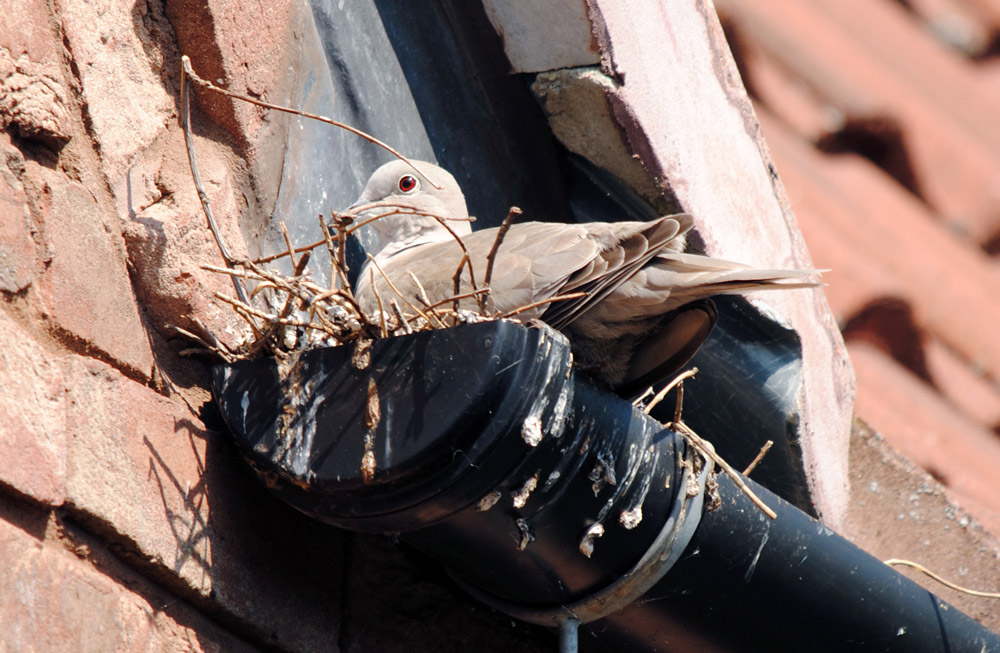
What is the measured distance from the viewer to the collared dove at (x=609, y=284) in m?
2.44

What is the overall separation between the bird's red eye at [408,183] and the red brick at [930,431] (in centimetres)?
136

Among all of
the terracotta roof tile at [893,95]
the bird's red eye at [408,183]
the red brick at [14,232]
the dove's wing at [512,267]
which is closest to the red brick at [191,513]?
the red brick at [14,232]

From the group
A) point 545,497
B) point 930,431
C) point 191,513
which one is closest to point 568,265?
point 545,497

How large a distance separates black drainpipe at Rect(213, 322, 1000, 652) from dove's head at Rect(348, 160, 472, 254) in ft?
2.85

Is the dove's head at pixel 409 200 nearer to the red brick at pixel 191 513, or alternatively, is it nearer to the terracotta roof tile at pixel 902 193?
the red brick at pixel 191 513

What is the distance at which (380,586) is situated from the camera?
246cm

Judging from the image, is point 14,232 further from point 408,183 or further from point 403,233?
point 403,233

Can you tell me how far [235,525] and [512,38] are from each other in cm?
128

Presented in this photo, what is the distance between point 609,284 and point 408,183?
0.92 meters

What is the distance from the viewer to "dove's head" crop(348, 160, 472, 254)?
309 centimetres

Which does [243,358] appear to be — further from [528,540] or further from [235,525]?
[528,540]

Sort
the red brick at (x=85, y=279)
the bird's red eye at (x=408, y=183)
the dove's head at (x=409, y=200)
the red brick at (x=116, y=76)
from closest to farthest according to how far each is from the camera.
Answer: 1. the red brick at (x=85, y=279)
2. the red brick at (x=116, y=76)
3. the dove's head at (x=409, y=200)
4. the bird's red eye at (x=408, y=183)

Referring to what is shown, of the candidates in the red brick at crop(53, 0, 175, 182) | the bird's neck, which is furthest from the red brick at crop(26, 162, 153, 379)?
the bird's neck

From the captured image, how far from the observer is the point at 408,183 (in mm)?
3232
